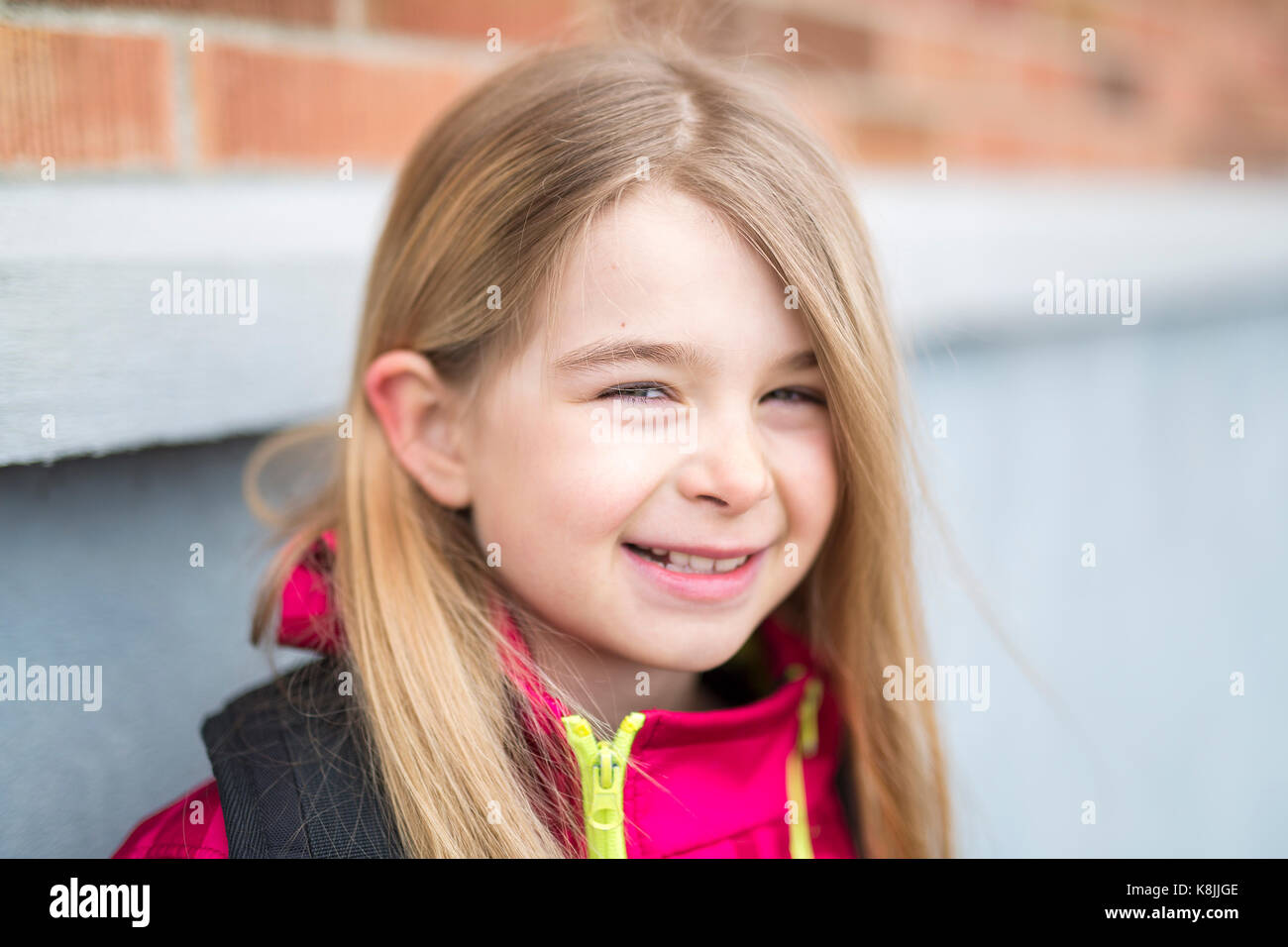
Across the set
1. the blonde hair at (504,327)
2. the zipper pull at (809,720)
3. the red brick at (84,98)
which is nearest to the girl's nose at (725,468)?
the blonde hair at (504,327)

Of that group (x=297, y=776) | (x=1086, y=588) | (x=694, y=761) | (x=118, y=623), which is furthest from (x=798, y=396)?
(x=1086, y=588)

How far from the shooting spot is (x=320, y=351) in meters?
1.19

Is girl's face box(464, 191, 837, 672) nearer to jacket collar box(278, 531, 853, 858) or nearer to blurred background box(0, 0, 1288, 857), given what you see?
jacket collar box(278, 531, 853, 858)

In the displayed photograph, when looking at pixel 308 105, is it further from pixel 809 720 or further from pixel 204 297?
pixel 809 720

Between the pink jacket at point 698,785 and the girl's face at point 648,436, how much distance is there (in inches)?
3.0

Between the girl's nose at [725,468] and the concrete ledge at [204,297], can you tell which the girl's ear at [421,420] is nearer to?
the concrete ledge at [204,297]

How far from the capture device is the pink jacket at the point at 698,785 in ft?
3.04

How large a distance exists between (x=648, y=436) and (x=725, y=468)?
0.08 metres

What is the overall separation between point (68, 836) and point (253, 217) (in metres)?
0.67

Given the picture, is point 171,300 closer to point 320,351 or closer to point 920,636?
point 320,351

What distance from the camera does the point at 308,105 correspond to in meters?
1.29
